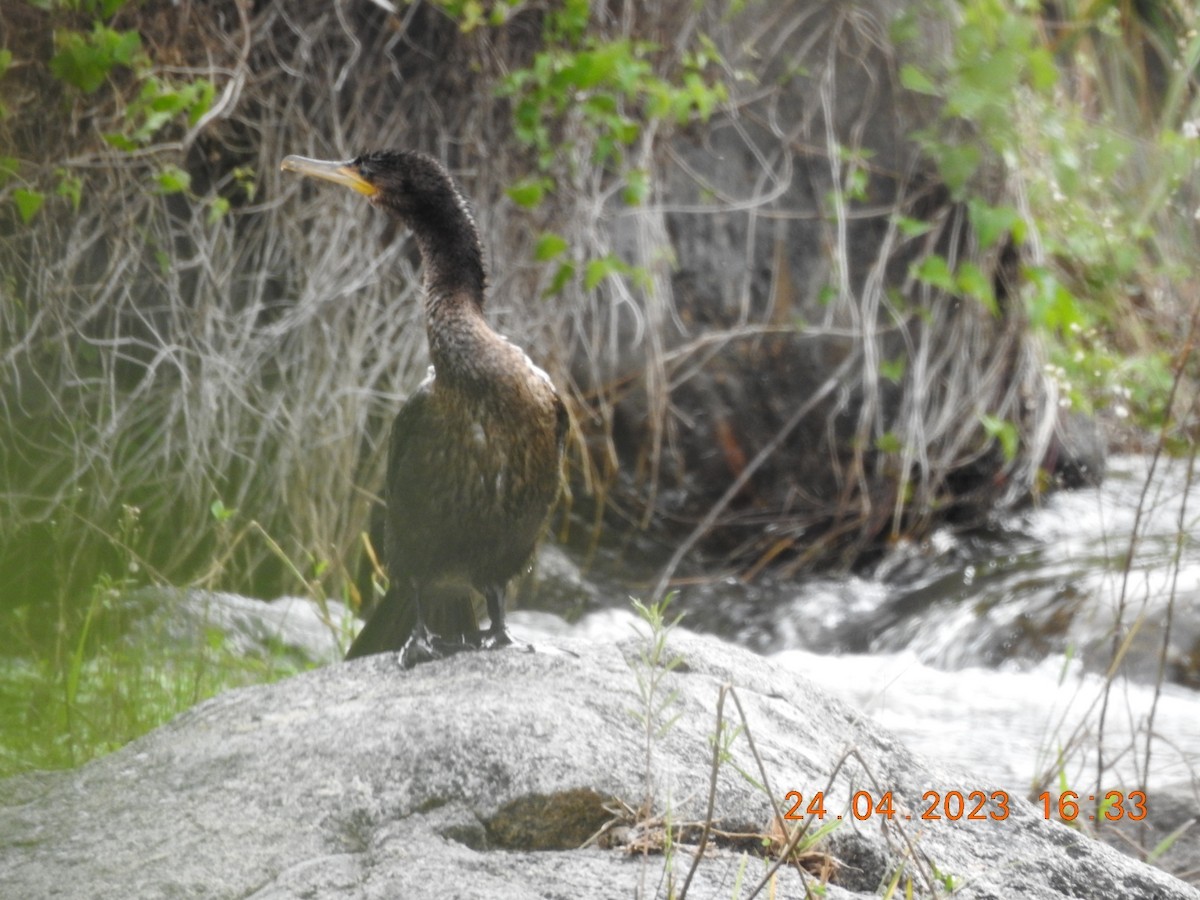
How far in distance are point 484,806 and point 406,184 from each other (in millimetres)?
1507

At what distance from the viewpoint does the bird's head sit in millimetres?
2885

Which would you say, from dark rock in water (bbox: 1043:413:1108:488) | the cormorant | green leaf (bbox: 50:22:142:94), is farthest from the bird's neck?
dark rock in water (bbox: 1043:413:1108:488)

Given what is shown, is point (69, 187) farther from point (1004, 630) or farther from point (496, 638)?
point (1004, 630)

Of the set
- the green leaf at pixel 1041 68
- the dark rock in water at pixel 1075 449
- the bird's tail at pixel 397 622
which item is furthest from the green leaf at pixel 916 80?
the bird's tail at pixel 397 622

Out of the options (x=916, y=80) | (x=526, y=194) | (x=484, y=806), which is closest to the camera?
(x=484, y=806)

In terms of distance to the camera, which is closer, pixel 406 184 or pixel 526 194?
pixel 406 184

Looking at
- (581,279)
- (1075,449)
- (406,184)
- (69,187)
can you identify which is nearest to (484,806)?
(406,184)

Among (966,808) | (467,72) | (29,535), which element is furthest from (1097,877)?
(467,72)

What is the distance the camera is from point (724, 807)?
1.93 meters

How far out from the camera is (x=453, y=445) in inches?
108

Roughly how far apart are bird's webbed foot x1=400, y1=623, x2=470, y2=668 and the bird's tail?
0.21ft

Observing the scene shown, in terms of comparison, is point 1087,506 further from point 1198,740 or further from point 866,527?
point 1198,740

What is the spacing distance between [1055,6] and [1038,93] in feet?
5.74

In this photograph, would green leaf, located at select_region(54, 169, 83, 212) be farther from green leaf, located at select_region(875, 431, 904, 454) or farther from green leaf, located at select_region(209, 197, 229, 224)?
green leaf, located at select_region(875, 431, 904, 454)
